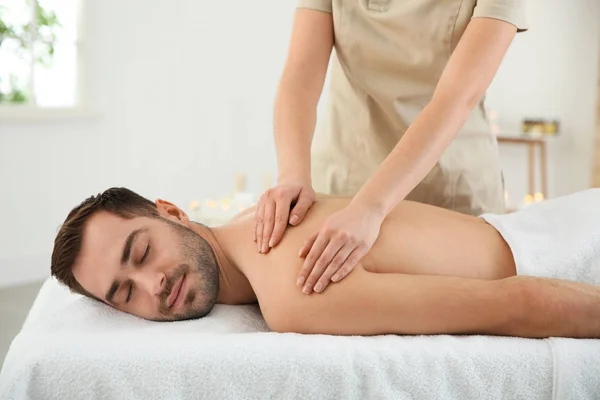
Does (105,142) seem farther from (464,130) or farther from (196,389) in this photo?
(196,389)

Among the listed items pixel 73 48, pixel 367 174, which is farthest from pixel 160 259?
pixel 73 48

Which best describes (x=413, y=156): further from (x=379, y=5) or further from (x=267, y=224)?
(x=379, y=5)

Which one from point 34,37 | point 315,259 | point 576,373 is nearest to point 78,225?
point 315,259

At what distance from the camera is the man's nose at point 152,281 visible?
4.96 ft

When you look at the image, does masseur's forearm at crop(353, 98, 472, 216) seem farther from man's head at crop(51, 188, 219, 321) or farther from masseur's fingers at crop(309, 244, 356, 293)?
man's head at crop(51, 188, 219, 321)

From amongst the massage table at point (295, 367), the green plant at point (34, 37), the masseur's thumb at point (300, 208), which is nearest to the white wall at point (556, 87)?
the green plant at point (34, 37)

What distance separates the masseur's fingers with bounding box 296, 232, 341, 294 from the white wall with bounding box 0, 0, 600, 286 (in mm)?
3684

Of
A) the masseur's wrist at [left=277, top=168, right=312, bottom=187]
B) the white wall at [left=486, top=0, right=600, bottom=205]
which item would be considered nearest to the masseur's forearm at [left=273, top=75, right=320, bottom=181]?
the masseur's wrist at [left=277, top=168, right=312, bottom=187]

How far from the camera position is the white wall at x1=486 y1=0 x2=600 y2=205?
6457 mm

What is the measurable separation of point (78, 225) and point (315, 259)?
51 cm

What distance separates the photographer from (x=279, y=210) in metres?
1.60

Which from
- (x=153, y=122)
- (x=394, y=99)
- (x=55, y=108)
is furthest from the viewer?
(x=153, y=122)

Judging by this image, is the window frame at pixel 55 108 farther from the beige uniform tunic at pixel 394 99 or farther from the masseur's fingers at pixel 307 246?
the masseur's fingers at pixel 307 246

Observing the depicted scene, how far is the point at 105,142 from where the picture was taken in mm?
5125
